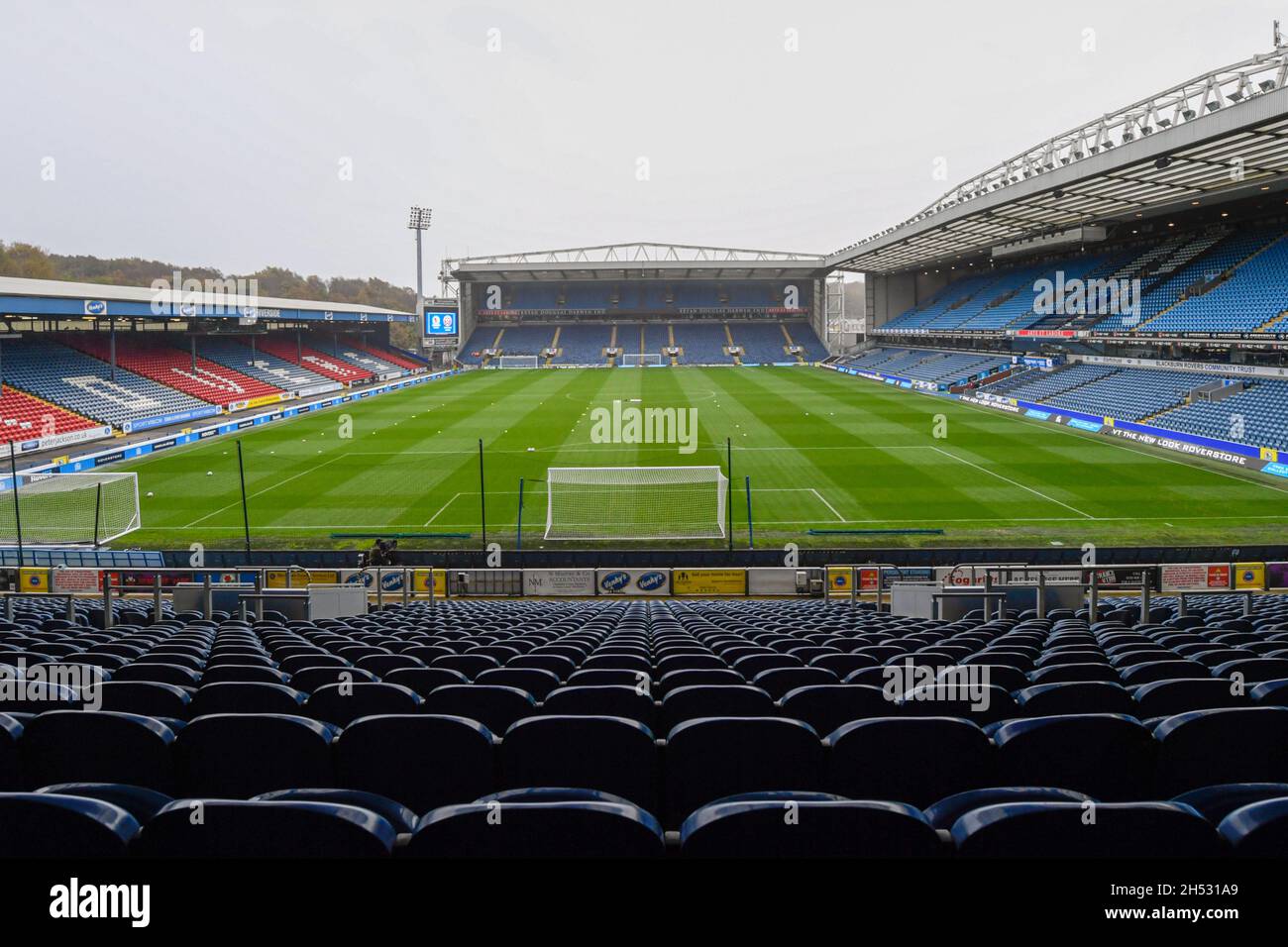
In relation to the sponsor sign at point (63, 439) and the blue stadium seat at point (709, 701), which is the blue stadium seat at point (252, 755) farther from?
the sponsor sign at point (63, 439)

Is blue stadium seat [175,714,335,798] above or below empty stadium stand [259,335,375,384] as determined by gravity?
below

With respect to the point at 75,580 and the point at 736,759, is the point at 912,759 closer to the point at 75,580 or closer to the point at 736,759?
the point at 736,759

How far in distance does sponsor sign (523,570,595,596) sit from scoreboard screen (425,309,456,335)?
8924cm

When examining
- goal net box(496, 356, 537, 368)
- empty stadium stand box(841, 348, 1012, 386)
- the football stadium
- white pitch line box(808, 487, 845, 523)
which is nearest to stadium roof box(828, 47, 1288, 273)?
the football stadium

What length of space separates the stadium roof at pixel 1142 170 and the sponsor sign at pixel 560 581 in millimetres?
27198

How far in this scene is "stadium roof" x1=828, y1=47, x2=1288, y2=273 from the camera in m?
29.3

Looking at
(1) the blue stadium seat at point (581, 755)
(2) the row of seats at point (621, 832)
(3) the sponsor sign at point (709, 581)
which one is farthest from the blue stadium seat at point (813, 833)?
(3) the sponsor sign at point (709, 581)

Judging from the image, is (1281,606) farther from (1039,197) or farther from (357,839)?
(1039,197)

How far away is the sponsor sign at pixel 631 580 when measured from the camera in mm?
20594

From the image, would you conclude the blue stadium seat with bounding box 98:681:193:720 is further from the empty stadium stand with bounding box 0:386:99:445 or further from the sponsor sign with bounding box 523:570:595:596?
the empty stadium stand with bounding box 0:386:99:445

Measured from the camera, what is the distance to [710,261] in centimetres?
9725

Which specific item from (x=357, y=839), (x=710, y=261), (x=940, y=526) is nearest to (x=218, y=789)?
(x=357, y=839)
